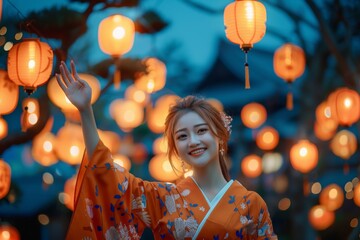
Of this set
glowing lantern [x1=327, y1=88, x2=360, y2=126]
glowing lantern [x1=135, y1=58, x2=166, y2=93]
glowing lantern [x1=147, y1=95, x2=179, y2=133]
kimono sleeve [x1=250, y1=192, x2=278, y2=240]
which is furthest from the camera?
glowing lantern [x1=147, y1=95, x2=179, y2=133]

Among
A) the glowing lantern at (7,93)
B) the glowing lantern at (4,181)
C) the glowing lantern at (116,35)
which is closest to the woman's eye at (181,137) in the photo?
the glowing lantern at (7,93)

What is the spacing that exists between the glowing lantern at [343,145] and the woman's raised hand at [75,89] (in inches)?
431

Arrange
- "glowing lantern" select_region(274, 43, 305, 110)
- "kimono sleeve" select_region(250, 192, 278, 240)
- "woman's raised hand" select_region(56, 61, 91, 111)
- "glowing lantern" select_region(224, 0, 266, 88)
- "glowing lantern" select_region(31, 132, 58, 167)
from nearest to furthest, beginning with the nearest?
1. "woman's raised hand" select_region(56, 61, 91, 111)
2. "kimono sleeve" select_region(250, 192, 278, 240)
3. "glowing lantern" select_region(224, 0, 266, 88)
4. "glowing lantern" select_region(274, 43, 305, 110)
5. "glowing lantern" select_region(31, 132, 58, 167)

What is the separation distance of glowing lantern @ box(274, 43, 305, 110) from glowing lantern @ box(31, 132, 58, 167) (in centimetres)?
394

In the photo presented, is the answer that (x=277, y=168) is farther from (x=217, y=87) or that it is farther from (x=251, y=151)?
(x=217, y=87)

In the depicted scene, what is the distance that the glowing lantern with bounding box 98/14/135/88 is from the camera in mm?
9352

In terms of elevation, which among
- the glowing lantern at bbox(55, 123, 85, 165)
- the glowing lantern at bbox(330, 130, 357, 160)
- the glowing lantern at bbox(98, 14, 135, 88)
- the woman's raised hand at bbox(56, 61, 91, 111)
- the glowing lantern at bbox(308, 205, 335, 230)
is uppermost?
the glowing lantern at bbox(98, 14, 135, 88)

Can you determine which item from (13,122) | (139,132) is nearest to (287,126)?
(139,132)

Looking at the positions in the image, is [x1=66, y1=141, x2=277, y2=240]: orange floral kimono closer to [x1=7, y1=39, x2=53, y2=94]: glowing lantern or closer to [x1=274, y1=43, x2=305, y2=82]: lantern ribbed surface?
[x1=7, y1=39, x2=53, y2=94]: glowing lantern

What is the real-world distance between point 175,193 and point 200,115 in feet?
1.48

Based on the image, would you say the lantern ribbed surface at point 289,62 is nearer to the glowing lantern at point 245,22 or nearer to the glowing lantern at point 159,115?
the glowing lantern at point 159,115

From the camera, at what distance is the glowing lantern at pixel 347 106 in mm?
10797

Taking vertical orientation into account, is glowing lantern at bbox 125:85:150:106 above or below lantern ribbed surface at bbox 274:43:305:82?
below

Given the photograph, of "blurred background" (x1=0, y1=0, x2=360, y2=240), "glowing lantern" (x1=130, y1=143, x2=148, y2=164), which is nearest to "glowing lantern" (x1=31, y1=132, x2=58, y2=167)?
"blurred background" (x1=0, y1=0, x2=360, y2=240)
